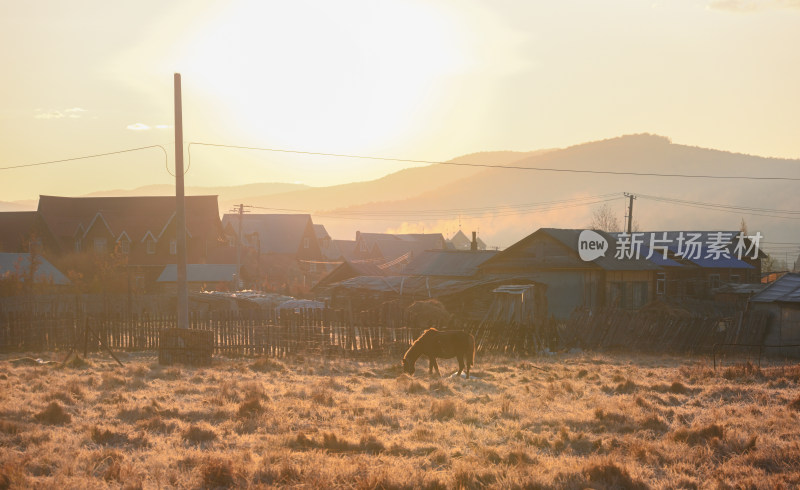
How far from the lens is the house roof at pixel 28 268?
172ft

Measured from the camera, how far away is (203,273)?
6384 centimetres

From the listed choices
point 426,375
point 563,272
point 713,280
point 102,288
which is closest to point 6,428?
point 426,375

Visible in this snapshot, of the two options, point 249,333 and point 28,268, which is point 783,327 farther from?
point 28,268

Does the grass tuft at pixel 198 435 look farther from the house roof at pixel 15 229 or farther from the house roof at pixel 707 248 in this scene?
the house roof at pixel 15 229

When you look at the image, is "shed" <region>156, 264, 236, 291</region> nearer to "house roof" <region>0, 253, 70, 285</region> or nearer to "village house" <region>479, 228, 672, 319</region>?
"house roof" <region>0, 253, 70, 285</region>

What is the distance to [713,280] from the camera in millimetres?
65000

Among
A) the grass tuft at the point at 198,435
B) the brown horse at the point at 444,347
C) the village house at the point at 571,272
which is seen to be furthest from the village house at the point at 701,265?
the grass tuft at the point at 198,435

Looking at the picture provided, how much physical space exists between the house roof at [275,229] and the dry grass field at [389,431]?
72792mm

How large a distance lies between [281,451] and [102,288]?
161 feet

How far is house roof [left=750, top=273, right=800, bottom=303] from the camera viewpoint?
36750 millimetres

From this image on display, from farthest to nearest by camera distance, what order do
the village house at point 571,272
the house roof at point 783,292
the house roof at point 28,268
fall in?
1. the house roof at point 28,268
2. the village house at point 571,272
3. the house roof at point 783,292

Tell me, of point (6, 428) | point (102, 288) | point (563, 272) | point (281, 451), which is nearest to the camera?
point (281, 451)

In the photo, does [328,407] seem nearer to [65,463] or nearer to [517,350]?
[65,463]

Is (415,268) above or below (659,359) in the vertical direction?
above
